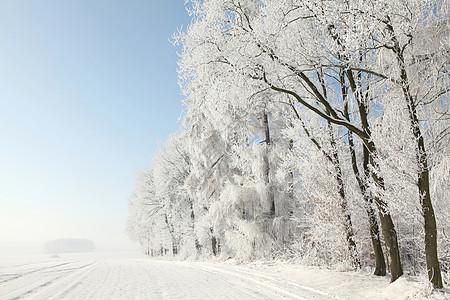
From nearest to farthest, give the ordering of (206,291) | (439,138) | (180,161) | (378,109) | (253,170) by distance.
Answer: (439,138) → (206,291) → (378,109) → (253,170) → (180,161)

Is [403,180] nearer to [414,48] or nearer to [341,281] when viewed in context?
[414,48]

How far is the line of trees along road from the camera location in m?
6.36

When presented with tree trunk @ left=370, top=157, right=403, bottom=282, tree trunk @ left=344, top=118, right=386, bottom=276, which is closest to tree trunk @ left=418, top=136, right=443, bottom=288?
tree trunk @ left=370, top=157, right=403, bottom=282

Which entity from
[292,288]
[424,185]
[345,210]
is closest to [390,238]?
[424,185]

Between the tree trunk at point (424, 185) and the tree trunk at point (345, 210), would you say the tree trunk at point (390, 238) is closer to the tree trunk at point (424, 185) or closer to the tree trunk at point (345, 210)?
the tree trunk at point (424, 185)

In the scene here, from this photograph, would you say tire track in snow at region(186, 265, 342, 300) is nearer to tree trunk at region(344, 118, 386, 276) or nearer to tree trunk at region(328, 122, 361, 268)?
tree trunk at region(344, 118, 386, 276)

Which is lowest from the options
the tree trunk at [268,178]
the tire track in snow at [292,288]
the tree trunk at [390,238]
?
the tire track in snow at [292,288]

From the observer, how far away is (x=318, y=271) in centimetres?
1009

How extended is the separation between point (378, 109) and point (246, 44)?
3.87 m

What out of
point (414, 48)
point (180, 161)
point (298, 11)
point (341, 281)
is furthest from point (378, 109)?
Result: point (180, 161)

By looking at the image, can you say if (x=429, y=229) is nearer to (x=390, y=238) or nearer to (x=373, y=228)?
(x=390, y=238)

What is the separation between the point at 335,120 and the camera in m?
7.75

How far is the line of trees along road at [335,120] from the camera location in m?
6.36

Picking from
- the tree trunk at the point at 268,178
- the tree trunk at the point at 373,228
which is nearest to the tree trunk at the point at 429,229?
Answer: the tree trunk at the point at 373,228
